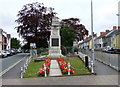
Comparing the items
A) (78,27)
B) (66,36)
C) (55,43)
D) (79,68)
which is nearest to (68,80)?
(79,68)

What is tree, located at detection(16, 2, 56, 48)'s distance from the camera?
48.8 metres

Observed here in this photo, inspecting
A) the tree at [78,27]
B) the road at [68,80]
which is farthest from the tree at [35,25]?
the road at [68,80]

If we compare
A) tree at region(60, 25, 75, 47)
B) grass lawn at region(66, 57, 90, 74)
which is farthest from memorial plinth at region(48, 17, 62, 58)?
tree at region(60, 25, 75, 47)

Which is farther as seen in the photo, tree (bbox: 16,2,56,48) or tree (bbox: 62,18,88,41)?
tree (bbox: 62,18,88,41)

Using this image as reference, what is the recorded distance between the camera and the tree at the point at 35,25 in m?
48.8

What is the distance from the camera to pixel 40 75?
1445 centimetres

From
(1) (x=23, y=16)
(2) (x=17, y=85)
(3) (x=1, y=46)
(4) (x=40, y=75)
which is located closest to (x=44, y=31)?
(1) (x=23, y=16)

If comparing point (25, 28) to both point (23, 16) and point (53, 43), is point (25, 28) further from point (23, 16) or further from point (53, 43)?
point (53, 43)

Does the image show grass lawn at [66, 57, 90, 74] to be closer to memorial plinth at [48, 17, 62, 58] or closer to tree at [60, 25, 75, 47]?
memorial plinth at [48, 17, 62, 58]

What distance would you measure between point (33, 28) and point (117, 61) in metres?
34.8

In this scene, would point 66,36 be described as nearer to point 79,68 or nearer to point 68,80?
point 79,68

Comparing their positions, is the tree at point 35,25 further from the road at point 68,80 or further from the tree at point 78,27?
the road at point 68,80

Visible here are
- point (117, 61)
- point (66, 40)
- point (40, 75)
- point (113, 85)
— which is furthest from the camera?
point (66, 40)

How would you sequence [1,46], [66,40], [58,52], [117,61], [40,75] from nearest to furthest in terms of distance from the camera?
1. [40,75]
2. [117,61]
3. [58,52]
4. [66,40]
5. [1,46]
